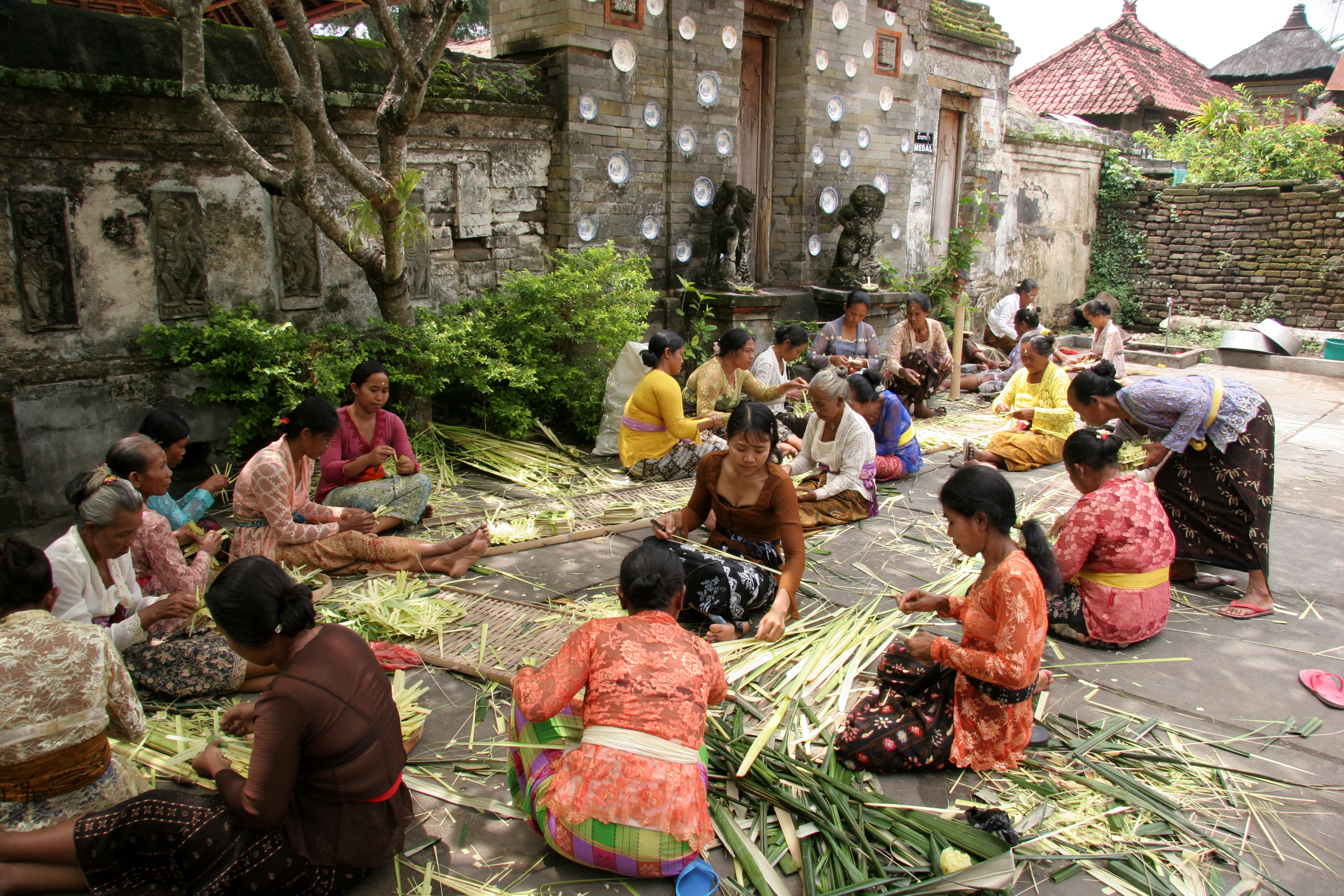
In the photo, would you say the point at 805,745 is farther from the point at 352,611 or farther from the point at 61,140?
the point at 61,140

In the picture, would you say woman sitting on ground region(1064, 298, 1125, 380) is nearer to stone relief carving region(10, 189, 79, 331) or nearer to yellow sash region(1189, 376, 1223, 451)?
yellow sash region(1189, 376, 1223, 451)

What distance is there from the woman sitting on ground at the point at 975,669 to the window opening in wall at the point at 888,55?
891 centimetres

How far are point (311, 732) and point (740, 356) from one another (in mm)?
4849

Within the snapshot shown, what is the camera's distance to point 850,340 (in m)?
8.35

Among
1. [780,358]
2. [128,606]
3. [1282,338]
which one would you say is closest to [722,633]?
[128,606]

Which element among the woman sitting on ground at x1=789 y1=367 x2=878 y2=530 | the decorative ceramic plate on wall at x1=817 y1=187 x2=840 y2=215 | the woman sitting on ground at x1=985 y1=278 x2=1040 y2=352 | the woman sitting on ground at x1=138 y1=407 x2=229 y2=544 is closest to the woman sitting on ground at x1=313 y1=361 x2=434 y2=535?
the woman sitting on ground at x1=138 y1=407 x2=229 y2=544

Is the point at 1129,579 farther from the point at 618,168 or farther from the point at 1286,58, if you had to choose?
the point at 1286,58

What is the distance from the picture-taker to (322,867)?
2363 mm

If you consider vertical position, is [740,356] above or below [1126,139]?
below

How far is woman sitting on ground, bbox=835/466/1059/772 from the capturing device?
2873 millimetres

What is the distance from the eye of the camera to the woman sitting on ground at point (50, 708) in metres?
2.31

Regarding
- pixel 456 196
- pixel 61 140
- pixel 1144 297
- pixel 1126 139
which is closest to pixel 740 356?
pixel 456 196

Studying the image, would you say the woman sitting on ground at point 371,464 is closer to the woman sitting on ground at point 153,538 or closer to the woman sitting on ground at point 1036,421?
the woman sitting on ground at point 153,538

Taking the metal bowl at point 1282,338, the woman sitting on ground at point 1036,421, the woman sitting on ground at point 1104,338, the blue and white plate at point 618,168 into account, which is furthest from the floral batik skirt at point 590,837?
the metal bowl at point 1282,338
